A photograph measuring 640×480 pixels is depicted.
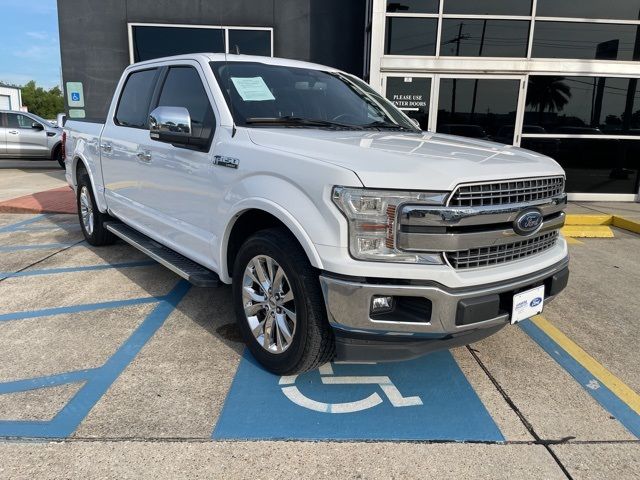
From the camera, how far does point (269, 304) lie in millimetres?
2953

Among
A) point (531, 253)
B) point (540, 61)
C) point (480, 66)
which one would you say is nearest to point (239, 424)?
point (531, 253)

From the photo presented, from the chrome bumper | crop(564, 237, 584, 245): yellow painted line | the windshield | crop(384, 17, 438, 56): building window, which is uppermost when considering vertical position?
crop(384, 17, 438, 56): building window

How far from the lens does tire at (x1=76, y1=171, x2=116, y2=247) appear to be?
18.8 ft

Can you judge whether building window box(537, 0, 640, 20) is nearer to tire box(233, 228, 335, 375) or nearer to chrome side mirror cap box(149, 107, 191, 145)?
chrome side mirror cap box(149, 107, 191, 145)

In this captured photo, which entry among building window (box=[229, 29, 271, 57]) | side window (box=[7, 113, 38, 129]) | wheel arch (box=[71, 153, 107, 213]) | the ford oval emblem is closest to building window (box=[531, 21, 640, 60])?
building window (box=[229, 29, 271, 57])

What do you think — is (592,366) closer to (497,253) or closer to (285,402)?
(497,253)

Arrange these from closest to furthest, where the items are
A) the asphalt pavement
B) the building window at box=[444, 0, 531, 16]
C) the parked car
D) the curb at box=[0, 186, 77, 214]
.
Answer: the asphalt pavement < the curb at box=[0, 186, 77, 214] < the building window at box=[444, 0, 531, 16] < the parked car

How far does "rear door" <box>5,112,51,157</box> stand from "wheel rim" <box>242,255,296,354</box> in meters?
15.4

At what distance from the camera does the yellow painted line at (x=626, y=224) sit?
7.43m

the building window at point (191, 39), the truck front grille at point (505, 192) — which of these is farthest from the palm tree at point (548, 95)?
the truck front grille at point (505, 192)

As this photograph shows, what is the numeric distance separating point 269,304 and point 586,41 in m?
9.31

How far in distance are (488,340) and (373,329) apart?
5.14ft

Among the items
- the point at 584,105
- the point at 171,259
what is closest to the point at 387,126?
the point at 171,259

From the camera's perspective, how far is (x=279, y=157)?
276 cm
